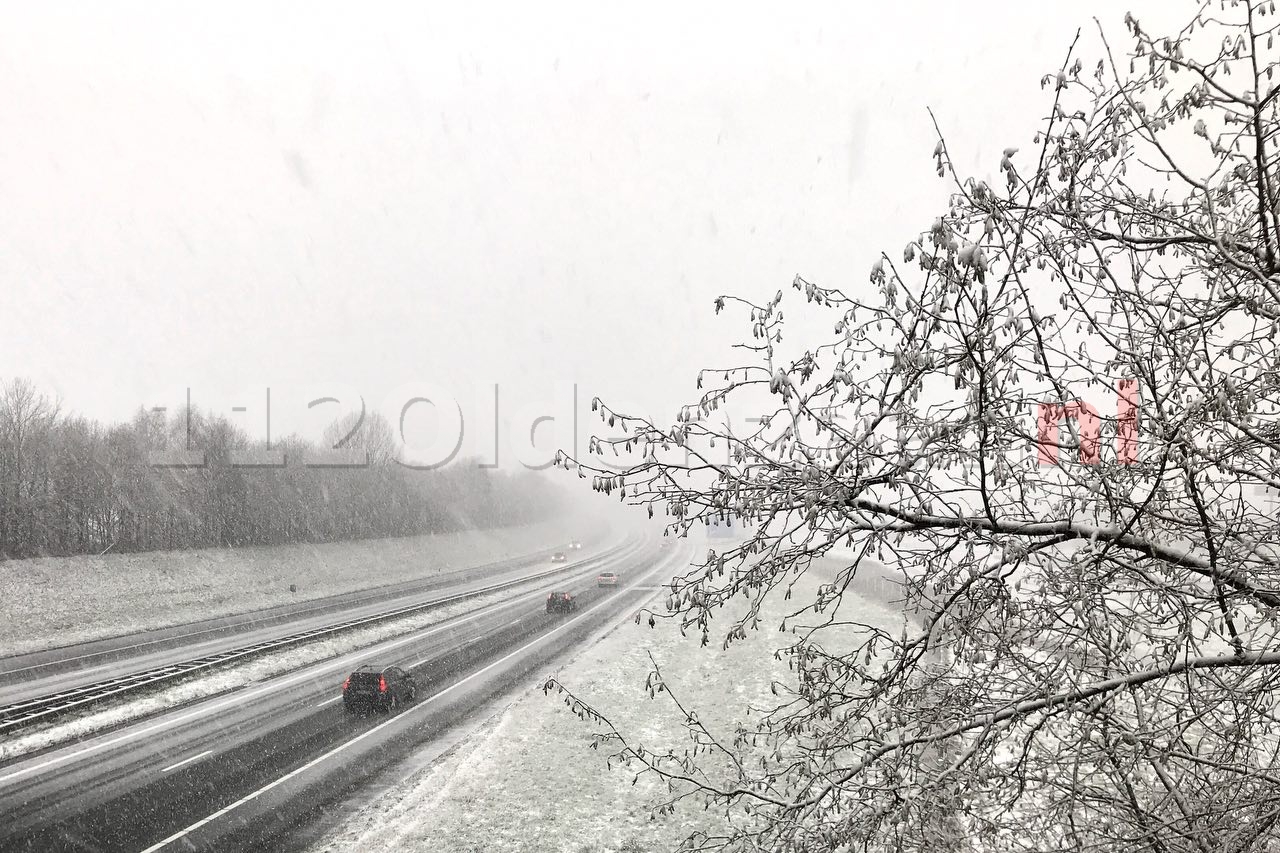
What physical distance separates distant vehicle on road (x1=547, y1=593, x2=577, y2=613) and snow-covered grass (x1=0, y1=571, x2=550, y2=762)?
5436 millimetres

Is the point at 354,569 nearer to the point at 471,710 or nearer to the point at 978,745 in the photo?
the point at 471,710

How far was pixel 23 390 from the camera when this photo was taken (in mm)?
39438

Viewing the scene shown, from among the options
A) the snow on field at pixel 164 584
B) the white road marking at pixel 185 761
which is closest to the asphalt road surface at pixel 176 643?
the snow on field at pixel 164 584

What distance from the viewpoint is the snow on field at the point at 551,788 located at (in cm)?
1134

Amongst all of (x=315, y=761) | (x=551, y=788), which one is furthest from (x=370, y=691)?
(x=551, y=788)

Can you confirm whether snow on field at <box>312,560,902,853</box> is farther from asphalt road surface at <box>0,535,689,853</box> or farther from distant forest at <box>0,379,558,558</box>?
distant forest at <box>0,379,558,558</box>

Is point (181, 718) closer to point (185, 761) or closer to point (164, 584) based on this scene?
point (185, 761)

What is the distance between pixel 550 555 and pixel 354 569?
27.3 metres

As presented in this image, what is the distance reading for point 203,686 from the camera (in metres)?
20.2

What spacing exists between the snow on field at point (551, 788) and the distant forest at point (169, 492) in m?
29.3

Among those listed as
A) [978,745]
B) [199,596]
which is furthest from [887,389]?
[199,596]

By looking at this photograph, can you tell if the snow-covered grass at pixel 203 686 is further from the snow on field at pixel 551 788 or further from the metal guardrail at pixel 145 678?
the snow on field at pixel 551 788

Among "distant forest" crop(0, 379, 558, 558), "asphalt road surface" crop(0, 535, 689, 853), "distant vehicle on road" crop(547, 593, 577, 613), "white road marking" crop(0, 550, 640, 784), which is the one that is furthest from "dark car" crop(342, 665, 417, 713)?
"distant forest" crop(0, 379, 558, 558)

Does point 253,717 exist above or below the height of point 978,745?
below
